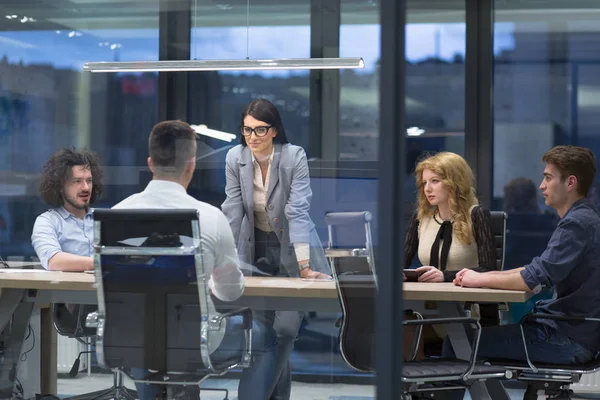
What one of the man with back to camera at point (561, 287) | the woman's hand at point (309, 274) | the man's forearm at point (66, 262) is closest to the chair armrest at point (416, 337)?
the man with back to camera at point (561, 287)

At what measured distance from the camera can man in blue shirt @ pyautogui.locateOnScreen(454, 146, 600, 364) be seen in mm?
3918

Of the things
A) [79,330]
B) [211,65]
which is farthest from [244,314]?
[211,65]

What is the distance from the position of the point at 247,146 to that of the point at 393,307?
1417 millimetres

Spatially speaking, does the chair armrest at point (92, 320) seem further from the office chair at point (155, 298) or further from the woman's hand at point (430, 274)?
the woman's hand at point (430, 274)

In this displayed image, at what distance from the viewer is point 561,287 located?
4035mm

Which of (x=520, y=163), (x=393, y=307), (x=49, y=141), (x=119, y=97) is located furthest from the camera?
(x=520, y=163)

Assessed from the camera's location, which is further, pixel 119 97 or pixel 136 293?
pixel 119 97

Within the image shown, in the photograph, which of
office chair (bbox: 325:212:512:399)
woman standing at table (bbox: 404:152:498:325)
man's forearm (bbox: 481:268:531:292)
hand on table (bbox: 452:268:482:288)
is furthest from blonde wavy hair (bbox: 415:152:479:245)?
office chair (bbox: 325:212:512:399)

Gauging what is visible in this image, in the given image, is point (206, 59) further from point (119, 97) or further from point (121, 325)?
point (121, 325)

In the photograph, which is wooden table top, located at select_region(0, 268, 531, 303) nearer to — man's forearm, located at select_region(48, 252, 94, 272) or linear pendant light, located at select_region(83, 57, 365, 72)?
man's forearm, located at select_region(48, 252, 94, 272)

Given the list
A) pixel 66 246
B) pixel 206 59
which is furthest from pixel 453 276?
pixel 206 59

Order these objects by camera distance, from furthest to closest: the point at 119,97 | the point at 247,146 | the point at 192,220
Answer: the point at 119,97 < the point at 247,146 < the point at 192,220

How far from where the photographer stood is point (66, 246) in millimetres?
3969

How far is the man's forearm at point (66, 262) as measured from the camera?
3.70 m
